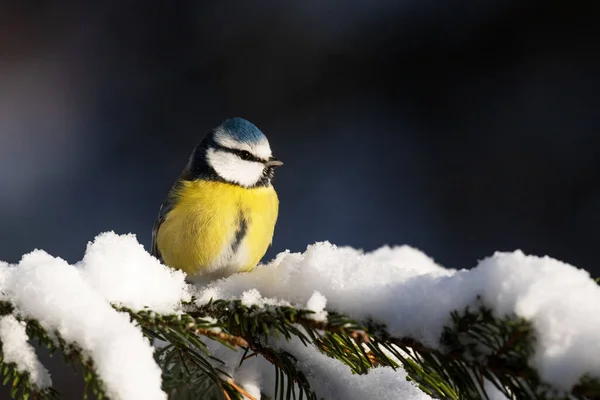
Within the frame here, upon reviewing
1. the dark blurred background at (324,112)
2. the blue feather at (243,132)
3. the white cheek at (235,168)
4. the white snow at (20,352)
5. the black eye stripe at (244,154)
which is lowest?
the white snow at (20,352)

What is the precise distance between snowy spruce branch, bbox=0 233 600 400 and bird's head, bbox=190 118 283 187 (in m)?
0.61

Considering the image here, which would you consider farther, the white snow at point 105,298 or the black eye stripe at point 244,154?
the black eye stripe at point 244,154

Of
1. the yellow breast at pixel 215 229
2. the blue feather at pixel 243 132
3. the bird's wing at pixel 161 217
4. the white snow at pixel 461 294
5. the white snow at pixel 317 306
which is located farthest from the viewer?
the blue feather at pixel 243 132

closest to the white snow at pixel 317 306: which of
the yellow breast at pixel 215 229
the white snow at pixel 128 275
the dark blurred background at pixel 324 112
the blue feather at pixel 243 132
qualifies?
the white snow at pixel 128 275

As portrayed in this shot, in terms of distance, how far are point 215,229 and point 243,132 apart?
1.03 ft

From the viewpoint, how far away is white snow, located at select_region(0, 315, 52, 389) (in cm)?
57

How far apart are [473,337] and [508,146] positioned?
8.43ft

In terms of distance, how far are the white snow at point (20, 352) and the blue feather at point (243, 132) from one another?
36.4 inches

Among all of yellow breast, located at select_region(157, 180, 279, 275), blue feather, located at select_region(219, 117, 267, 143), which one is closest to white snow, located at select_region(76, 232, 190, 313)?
yellow breast, located at select_region(157, 180, 279, 275)

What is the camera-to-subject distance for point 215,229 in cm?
126

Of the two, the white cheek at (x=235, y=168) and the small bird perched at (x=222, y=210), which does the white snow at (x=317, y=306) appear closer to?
the small bird perched at (x=222, y=210)

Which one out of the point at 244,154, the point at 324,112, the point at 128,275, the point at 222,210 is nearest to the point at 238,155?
the point at 244,154

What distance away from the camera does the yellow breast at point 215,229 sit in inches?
49.4

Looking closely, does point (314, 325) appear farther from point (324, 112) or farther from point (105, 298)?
point (324, 112)
